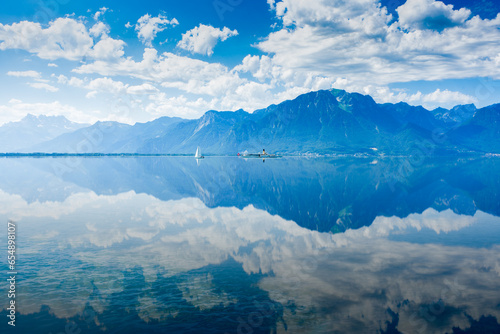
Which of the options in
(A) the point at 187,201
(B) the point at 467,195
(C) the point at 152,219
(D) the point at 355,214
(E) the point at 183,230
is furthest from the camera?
(B) the point at 467,195

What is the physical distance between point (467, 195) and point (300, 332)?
76.3 meters

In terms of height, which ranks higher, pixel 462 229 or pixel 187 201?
pixel 187 201

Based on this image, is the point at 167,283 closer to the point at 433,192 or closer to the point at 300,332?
the point at 300,332

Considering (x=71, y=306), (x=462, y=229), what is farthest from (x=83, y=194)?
(x=462, y=229)

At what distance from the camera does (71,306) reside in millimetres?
21062

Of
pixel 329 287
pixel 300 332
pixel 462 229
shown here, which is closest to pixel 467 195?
pixel 462 229

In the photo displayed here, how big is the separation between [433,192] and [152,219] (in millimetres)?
71265

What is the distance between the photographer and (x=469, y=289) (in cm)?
2433

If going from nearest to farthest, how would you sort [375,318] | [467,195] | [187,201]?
→ [375,318] → [187,201] → [467,195]

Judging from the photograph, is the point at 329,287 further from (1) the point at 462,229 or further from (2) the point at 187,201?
(2) the point at 187,201

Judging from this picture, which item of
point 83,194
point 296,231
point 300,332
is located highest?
point 83,194

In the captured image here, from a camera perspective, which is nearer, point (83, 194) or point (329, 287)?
point (329, 287)

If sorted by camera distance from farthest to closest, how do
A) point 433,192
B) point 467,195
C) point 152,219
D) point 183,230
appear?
point 433,192 < point 467,195 < point 152,219 < point 183,230

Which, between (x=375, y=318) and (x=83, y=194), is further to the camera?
(x=83, y=194)
